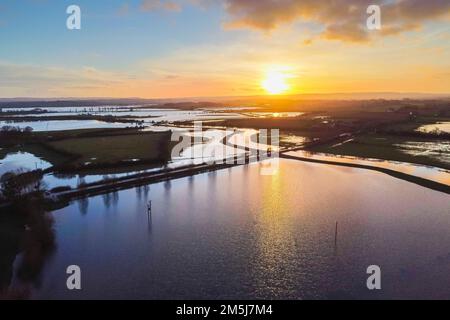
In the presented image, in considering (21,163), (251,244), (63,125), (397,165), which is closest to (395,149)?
(397,165)

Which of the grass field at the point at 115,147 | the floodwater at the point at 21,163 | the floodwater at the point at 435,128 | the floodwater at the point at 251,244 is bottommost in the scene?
the floodwater at the point at 251,244

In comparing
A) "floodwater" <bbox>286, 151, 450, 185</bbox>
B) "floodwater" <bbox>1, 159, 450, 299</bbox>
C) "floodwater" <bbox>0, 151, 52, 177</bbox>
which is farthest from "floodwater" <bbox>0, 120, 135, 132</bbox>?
"floodwater" <bbox>1, 159, 450, 299</bbox>

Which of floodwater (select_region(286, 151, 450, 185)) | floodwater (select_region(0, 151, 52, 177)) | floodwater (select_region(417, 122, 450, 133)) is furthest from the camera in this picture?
floodwater (select_region(417, 122, 450, 133))

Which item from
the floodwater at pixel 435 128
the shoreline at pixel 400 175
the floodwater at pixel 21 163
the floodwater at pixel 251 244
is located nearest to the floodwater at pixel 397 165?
the shoreline at pixel 400 175

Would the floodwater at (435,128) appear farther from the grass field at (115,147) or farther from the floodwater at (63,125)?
the floodwater at (63,125)

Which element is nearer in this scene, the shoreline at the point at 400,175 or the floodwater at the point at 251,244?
the floodwater at the point at 251,244

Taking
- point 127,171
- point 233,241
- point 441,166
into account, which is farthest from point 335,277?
point 441,166

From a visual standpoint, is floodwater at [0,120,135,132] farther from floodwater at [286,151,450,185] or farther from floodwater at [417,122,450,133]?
floodwater at [417,122,450,133]

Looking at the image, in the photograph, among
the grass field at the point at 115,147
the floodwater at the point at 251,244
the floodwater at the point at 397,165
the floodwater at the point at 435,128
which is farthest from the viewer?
the floodwater at the point at 435,128
